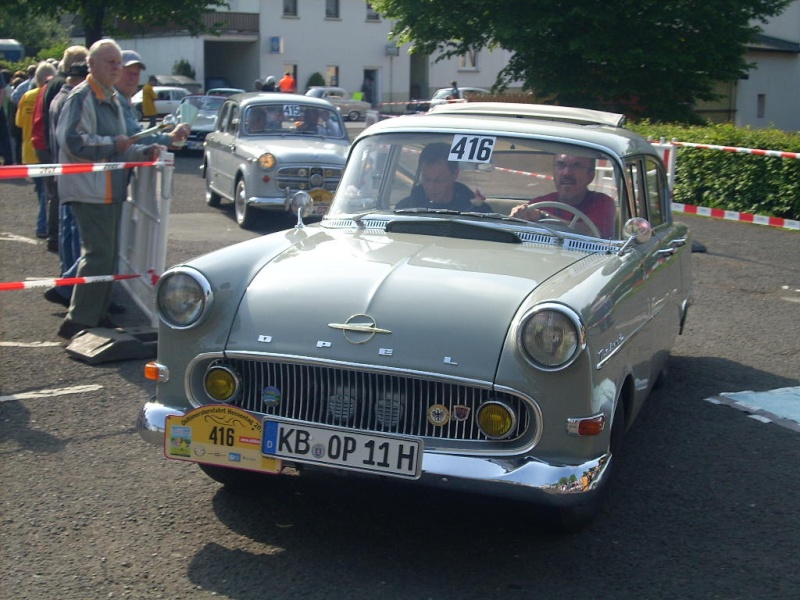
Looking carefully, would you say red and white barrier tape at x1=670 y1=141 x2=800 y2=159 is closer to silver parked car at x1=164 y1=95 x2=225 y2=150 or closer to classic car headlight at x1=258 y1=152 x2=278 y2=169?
classic car headlight at x1=258 y1=152 x2=278 y2=169

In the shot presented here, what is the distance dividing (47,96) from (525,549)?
24.3ft

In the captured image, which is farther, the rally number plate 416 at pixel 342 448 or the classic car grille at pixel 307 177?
the classic car grille at pixel 307 177

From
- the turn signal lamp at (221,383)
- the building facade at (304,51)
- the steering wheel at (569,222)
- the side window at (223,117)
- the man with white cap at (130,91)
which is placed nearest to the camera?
the turn signal lamp at (221,383)

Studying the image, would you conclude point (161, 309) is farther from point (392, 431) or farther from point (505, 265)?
point (505, 265)

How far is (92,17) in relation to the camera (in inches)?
1348

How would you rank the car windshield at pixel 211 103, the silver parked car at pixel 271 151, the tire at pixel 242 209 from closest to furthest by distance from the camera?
1. the silver parked car at pixel 271 151
2. the tire at pixel 242 209
3. the car windshield at pixel 211 103

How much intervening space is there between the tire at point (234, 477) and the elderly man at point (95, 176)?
3012 mm

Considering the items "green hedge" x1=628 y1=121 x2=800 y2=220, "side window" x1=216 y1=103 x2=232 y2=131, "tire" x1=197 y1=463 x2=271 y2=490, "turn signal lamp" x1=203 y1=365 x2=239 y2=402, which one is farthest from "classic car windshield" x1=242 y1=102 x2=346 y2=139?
"turn signal lamp" x1=203 y1=365 x2=239 y2=402

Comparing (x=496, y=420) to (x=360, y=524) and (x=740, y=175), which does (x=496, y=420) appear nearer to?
(x=360, y=524)

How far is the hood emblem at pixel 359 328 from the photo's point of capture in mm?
4051

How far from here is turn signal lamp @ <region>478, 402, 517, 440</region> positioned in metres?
3.96

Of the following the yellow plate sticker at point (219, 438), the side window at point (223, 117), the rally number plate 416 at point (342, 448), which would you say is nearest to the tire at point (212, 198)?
the side window at point (223, 117)

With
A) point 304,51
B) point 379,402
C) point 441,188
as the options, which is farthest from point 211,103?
point 304,51

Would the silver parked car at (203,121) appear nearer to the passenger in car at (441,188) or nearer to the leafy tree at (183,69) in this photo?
the passenger in car at (441,188)
